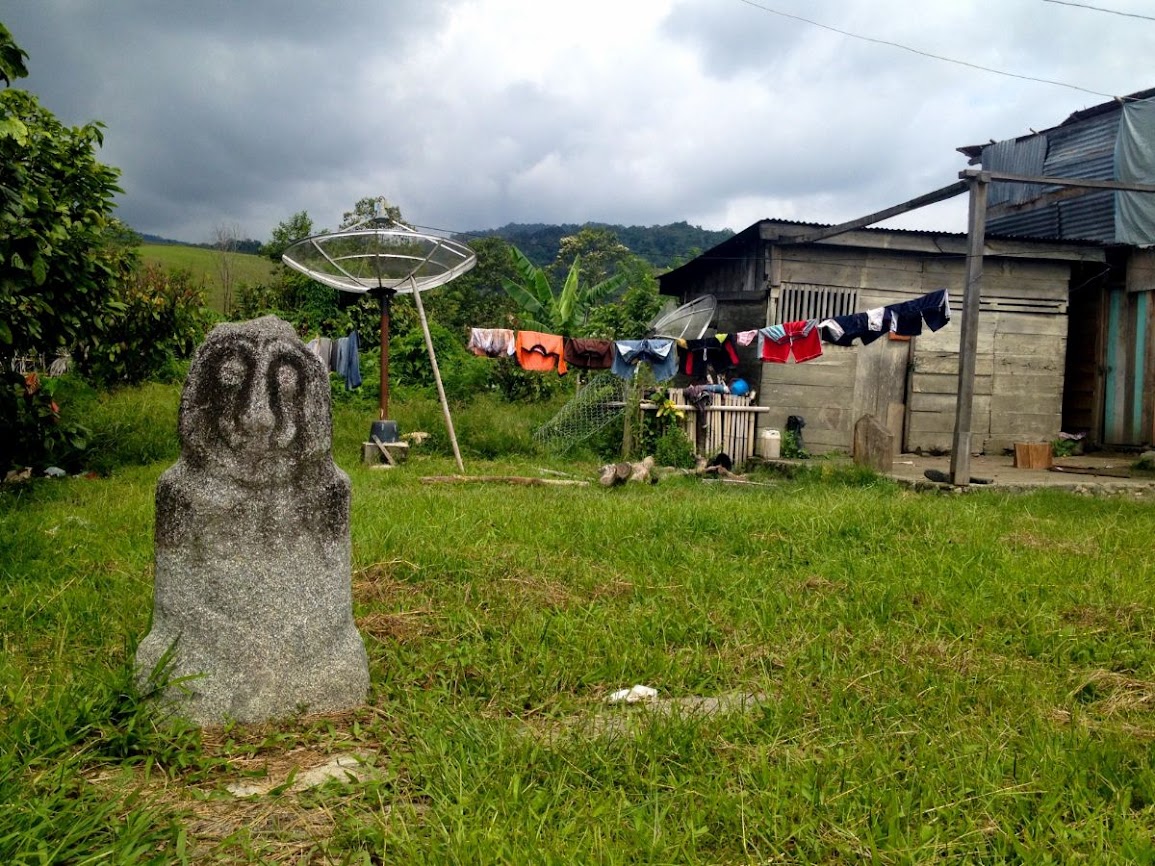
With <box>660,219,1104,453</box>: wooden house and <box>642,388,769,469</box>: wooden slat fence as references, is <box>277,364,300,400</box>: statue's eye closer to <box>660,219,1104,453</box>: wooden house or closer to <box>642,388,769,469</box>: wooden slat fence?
<box>642,388,769,469</box>: wooden slat fence

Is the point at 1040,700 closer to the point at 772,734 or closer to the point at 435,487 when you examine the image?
the point at 772,734

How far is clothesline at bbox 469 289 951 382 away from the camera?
11.2 metres

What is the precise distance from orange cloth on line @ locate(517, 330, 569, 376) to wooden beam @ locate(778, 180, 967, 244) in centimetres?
386

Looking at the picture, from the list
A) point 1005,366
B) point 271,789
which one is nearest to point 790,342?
point 1005,366

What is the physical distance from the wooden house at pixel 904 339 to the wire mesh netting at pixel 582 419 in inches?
95.0

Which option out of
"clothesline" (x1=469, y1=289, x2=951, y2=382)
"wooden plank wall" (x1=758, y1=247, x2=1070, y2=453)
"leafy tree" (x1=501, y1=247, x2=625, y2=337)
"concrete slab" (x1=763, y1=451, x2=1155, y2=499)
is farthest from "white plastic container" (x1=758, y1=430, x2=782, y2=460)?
"leafy tree" (x1=501, y1=247, x2=625, y2=337)

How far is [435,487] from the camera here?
340 inches

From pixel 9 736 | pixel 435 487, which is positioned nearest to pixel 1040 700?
pixel 9 736

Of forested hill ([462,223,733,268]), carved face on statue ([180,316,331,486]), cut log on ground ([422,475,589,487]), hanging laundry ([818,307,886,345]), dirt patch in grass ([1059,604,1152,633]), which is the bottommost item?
dirt patch in grass ([1059,604,1152,633])

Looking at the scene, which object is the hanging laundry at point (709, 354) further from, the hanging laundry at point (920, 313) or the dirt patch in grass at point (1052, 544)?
the dirt patch in grass at point (1052, 544)

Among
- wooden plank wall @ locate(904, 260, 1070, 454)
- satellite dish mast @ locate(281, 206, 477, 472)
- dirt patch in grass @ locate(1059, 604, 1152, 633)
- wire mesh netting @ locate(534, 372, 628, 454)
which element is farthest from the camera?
wooden plank wall @ locate(904, 260, 1070, 454)

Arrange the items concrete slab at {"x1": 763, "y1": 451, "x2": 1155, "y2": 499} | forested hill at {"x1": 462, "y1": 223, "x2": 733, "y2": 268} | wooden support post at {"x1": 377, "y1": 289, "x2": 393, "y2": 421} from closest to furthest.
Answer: concrete slab at {"x1": 763, "y1": 451, "x2": 1155, "y2": 499}, wooden support post at {"x1": 377, "y1": 289, "x2": 393, "y2": 421}, forested hill at {"x1": 462, "y1": 223, "x2": 733, "y2": 268}

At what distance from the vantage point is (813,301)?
13.6m

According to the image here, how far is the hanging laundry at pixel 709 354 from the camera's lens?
13141mm
